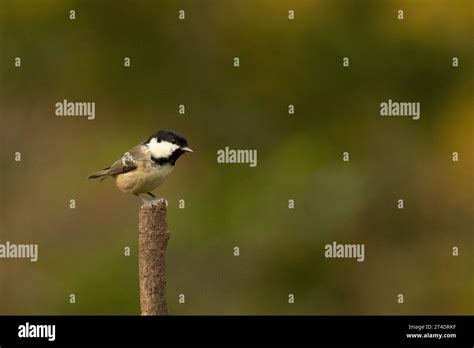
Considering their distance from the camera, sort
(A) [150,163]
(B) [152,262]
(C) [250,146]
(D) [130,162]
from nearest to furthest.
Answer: (B) [152,262]
(A) [150,163]
(D) [130,162]
(C) [250,146]

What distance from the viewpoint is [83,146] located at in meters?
12.5

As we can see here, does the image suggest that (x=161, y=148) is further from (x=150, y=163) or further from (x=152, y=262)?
(x=152, y=262)

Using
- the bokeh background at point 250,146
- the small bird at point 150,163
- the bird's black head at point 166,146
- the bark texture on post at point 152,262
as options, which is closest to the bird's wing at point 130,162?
the small bird at point 150,163

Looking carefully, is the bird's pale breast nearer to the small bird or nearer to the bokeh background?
the small bird

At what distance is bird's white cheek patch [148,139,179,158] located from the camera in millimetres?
6070

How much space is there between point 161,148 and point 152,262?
1.31 meters

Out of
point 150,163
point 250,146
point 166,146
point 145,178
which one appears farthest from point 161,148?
point 250,146

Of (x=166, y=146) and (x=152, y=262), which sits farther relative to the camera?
(x=166, y=146)

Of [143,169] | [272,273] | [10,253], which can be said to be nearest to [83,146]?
[10,253]

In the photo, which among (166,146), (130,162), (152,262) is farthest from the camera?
(130,162)

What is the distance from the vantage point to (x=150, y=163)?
623 cm

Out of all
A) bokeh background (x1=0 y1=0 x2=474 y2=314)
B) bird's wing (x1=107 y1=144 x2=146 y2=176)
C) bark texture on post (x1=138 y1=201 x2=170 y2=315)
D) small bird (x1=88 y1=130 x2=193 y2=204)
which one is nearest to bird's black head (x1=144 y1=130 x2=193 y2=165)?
small bird (x1=88 y1=130 x2=193 y2=204)

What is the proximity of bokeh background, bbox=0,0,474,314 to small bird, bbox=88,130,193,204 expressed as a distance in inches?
175
